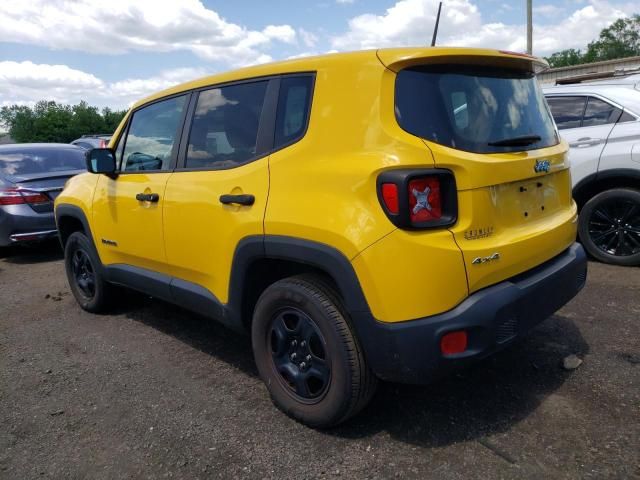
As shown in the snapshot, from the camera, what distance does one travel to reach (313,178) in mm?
2461

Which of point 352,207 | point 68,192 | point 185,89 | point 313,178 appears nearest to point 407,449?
point 352,207

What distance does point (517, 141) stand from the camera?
2.60 meters

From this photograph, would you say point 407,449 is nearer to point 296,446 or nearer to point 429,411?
point 429,411

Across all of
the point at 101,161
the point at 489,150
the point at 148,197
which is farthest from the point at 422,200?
the point at 101,161

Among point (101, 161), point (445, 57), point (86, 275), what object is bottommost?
point (86, 275)

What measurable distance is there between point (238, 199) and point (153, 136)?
1300 mm

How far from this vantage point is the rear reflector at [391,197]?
7.16ft

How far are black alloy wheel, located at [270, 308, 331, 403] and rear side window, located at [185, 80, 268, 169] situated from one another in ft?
2.94

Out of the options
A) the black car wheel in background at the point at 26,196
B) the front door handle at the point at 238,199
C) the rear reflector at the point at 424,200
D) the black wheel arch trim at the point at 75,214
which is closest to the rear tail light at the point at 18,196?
the black car wheel in background at the point at 26,196

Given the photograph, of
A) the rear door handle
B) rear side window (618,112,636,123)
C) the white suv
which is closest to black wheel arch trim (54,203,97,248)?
the white suv

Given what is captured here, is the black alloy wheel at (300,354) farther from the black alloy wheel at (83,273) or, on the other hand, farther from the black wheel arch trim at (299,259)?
the black alloy wheel at (83,273)

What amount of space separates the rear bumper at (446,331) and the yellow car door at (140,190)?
5.75 ft

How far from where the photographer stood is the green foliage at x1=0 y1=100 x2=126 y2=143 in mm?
49094

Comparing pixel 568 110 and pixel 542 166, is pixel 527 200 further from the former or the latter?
pixel 568 110
